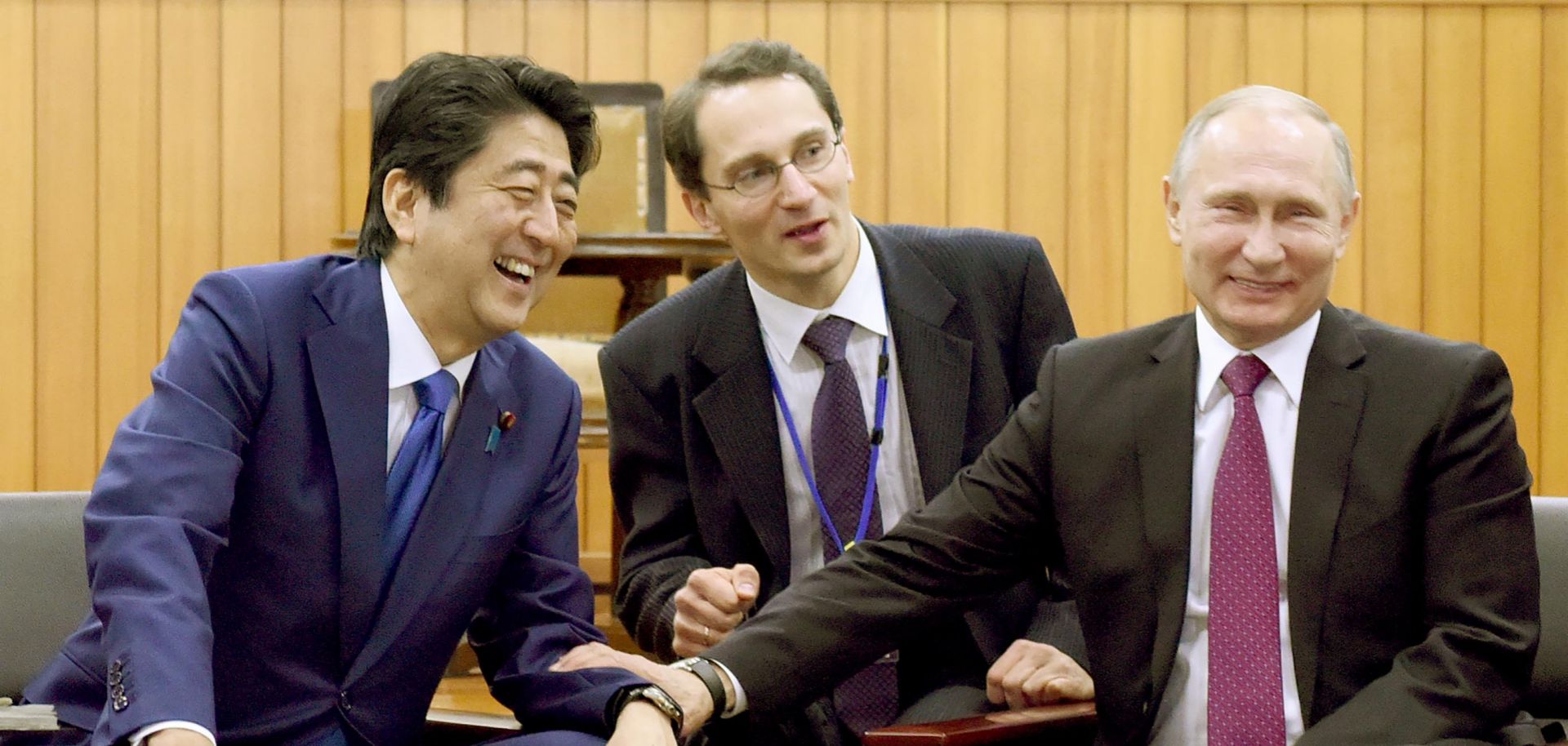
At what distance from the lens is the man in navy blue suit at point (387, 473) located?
1.78 metres

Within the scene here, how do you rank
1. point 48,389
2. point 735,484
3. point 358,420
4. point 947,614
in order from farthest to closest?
point 48,389 < point 735,484 < point 947,614 < point 358,420

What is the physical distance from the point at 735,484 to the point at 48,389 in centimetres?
336

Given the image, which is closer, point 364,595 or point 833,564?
point 364,595

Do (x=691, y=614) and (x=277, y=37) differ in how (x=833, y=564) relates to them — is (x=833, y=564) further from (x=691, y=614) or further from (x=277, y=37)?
(x=277, y=37)

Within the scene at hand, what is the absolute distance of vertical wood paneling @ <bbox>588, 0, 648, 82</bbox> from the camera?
4.99m

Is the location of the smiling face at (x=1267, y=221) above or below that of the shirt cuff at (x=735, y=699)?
above

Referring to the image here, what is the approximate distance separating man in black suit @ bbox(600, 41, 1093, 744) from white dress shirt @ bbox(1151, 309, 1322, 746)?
32cm

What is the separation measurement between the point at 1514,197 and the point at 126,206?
4.28 metres

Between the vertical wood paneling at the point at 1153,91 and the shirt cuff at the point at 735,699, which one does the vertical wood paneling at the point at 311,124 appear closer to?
the vertical wood paneling at the point at 1153,91

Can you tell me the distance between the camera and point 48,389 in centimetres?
490

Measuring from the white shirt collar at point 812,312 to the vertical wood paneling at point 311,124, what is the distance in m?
2.87

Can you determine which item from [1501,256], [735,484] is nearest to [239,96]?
[735,484]

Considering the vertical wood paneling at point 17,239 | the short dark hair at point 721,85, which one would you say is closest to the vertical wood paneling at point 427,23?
the vertical wood paneling at point 17,239

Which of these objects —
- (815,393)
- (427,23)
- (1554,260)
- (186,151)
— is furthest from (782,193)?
(1554,260)
